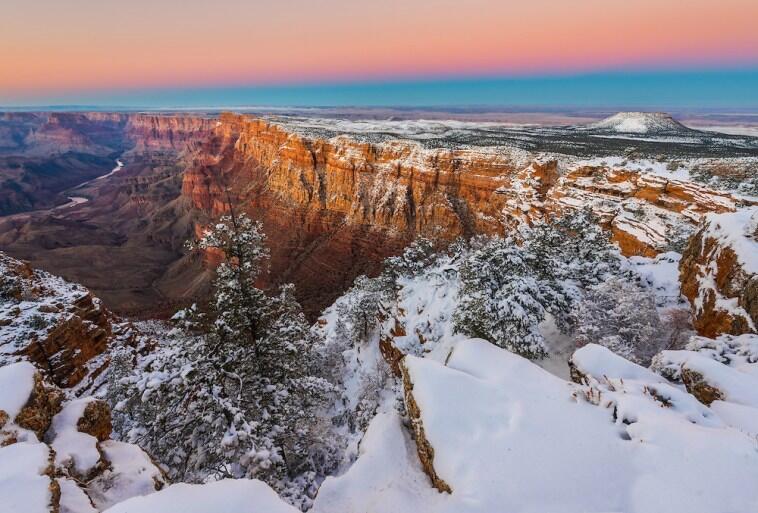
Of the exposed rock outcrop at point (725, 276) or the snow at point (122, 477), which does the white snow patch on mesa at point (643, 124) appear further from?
the snow at point (122, 477)

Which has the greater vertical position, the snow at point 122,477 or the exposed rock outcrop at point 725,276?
the exposed rock outcrop at point 725,276

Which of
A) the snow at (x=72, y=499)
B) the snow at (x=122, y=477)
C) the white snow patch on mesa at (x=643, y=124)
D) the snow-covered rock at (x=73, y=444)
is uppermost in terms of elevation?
the white snow patch on mesa at (x=643, y=124)

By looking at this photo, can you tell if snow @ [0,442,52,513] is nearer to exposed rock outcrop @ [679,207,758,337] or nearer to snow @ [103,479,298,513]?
snow @ [103,479,298,513]

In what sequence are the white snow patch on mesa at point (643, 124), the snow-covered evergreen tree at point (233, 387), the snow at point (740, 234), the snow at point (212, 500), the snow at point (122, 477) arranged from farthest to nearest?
the white snow patch on mesa at point (643, 124), the snow at point (740, 234), the snow-covered evergreen tree at point (233, 387), the snow at point (122, 477), the snow at point (212, 500)

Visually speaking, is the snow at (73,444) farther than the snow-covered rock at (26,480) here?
Yes

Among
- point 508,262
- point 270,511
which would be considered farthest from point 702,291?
point 270,511

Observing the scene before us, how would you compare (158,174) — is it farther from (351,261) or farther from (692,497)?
(692,497)

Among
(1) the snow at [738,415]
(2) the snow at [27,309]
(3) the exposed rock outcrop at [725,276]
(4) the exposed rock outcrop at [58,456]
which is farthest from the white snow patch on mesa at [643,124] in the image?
(2) the snow at [27,309]

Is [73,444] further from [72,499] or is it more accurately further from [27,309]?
[27,309]

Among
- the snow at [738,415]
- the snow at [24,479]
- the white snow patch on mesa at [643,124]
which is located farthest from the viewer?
the white snow patch on mesa at [643,124]
